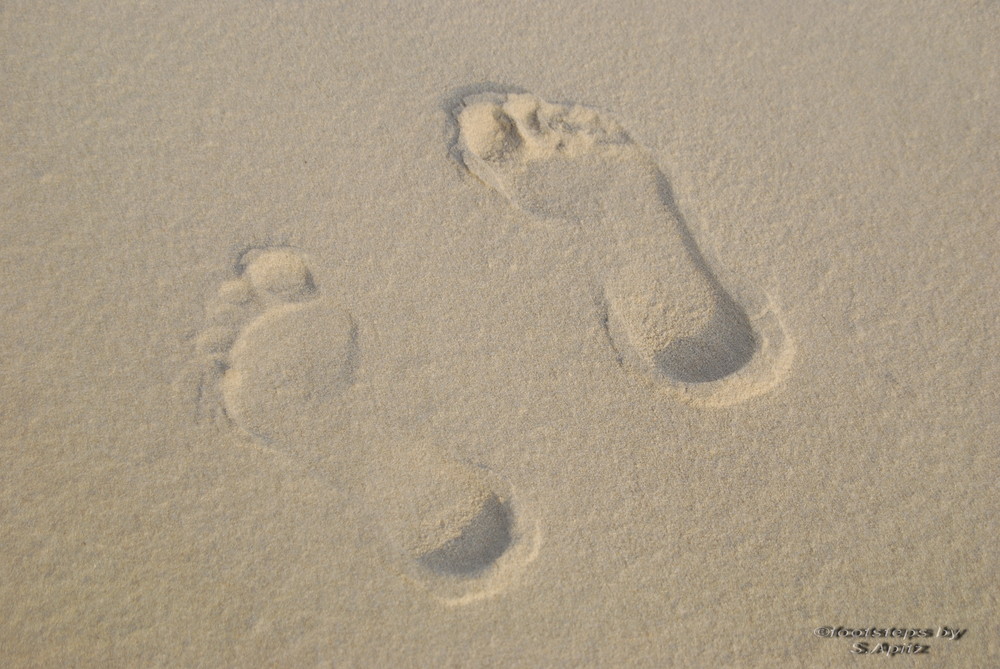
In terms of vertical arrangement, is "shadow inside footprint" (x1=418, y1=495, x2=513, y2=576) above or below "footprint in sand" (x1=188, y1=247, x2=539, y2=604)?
below

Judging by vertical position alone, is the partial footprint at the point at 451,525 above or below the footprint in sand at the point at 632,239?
below

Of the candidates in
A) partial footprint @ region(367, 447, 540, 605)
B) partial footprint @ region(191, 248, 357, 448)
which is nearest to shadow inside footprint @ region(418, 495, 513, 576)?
partial footprint @ region(367, 447, 540, 605)

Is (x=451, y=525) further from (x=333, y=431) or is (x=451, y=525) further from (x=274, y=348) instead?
(x=274, y=348)

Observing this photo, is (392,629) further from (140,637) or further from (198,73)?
(198,73)

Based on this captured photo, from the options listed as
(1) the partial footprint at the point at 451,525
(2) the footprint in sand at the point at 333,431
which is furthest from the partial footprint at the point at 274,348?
(1) the partial footprint at the point at 451,525

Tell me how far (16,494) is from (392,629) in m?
0.72

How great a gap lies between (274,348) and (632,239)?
30.0 inches

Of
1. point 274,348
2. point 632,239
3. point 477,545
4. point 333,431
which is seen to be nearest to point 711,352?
point 632,239

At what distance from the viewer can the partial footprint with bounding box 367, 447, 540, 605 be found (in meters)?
1.26

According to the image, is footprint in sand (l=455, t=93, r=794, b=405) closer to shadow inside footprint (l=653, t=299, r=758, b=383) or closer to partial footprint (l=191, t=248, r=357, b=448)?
shadow inside footprint (l=653, t=299, r=758, b=383)

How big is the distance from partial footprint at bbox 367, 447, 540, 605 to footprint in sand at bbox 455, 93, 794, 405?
14.8 inches

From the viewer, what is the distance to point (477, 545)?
1.29 meters

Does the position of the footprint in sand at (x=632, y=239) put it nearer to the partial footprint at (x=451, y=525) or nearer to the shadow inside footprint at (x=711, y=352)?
the shadow inside footprint at (x=711, y=352)

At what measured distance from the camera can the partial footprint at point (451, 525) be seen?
1.26 meters
